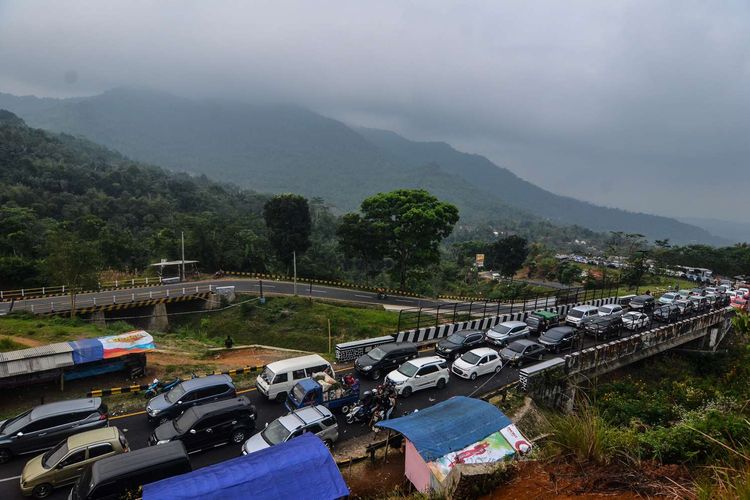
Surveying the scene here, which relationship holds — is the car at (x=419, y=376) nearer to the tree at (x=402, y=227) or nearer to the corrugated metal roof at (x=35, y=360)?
the corrugated metal roof at (x=35, y=360)

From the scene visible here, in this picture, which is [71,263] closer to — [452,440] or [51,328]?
[51,328]

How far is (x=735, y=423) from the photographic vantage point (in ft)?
31.2

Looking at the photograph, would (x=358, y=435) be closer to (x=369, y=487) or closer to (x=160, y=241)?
(x=369, y=487)

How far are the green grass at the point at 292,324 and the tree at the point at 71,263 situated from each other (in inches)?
294

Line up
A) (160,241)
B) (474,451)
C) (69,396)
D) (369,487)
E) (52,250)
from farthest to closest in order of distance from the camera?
(160,241) < (52,250) < (69,396) < (369,487) < (474,451)

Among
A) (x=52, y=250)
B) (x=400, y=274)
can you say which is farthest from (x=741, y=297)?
(x=52, y=250)

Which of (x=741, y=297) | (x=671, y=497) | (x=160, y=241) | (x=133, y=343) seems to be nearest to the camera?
(x=671, y=497)

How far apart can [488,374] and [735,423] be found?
12.6 m

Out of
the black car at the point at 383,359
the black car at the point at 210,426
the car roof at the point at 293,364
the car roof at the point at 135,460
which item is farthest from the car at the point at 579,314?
the car roof at the point at 135,460

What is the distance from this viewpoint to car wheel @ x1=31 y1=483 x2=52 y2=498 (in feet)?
38.5

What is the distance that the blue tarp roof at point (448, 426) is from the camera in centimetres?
1127

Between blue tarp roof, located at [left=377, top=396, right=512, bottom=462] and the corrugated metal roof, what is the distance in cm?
1433

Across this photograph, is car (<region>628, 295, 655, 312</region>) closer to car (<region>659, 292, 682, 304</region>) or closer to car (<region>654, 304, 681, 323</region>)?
car (<region>659, 292, 682, 304</region>)

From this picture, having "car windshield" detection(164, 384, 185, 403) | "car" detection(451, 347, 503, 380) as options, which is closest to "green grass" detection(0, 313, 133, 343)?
"car windshield" detection(164, 384, 185, 403)
